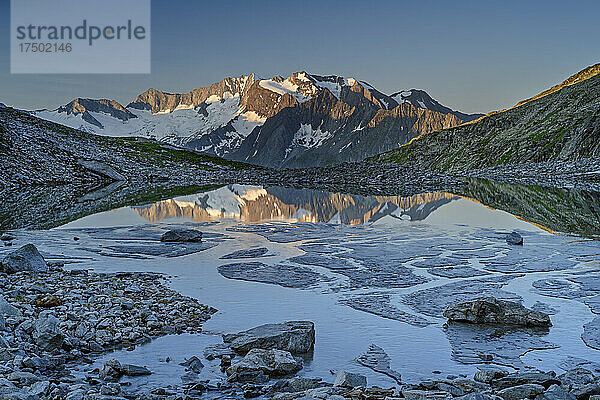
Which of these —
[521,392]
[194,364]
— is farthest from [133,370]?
[521,392]

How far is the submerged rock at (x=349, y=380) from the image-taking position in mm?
11523

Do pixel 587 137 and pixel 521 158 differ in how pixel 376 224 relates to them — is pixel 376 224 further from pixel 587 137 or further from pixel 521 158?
pixel 521 158

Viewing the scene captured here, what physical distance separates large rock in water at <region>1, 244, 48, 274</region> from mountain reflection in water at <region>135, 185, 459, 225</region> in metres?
23.0

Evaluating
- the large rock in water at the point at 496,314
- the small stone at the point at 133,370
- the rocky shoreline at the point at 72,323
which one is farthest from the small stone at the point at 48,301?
the large rock in water at the point at 496,314

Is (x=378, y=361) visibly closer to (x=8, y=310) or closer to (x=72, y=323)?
(x=72, y=323)

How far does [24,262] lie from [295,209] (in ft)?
122

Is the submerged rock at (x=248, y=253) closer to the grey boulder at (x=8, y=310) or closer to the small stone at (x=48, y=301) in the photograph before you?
the small stone at (x=48, y=301)

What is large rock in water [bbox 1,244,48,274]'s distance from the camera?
22.0 m

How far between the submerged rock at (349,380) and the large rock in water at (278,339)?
2.50 m

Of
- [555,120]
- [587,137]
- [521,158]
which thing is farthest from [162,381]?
[555,120]

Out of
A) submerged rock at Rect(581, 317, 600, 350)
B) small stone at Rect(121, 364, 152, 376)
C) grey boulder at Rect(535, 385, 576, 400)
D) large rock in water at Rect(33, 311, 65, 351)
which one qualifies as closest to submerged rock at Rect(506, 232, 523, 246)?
submerged rock at Rect(581, 317, 600, 350)

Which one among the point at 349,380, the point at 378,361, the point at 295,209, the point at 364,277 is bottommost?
the point at 378,361

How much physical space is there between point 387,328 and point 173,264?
1412 centimetres

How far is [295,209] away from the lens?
57781 mm
